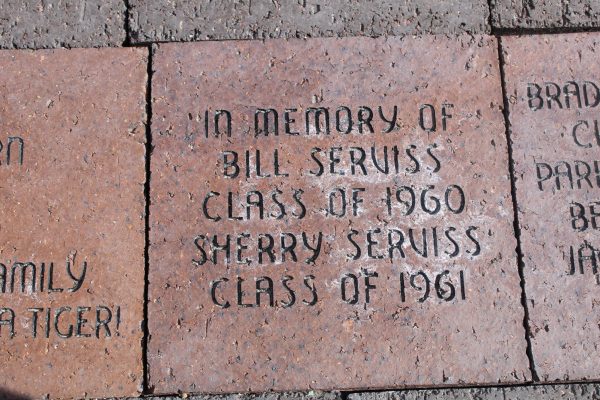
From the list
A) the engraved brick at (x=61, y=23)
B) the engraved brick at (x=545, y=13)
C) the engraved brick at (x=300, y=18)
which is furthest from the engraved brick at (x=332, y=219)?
the engraved brick at (x=61, y=23)

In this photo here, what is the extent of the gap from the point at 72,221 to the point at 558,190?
7.28 ft

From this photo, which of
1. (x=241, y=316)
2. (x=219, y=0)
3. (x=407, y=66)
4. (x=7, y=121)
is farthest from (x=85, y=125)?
(x=407, y=66)

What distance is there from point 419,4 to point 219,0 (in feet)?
3.27

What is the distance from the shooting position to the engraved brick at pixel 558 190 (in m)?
2.76

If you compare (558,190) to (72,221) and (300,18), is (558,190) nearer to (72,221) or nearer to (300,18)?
(300,18)

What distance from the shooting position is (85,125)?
9.64ft

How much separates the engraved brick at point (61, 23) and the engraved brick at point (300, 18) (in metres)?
0.11

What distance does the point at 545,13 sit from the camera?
10.2 feet

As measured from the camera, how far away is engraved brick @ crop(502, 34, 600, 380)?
9.05ft

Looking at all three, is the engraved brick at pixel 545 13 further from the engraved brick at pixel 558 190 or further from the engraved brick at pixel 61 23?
the engraved brick at pixel 61 23

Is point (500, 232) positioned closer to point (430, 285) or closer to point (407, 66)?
point (430, 285)

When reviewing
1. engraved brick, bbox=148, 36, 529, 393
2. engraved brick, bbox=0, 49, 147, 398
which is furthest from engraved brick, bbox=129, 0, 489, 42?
engraved brick, bbox=0, 49, 147, 398

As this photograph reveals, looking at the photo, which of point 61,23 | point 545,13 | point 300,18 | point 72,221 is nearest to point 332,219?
point 300,18

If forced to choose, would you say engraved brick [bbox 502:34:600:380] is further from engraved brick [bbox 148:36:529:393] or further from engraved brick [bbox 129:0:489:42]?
engraved brick [bbox 129:0:489:42]
